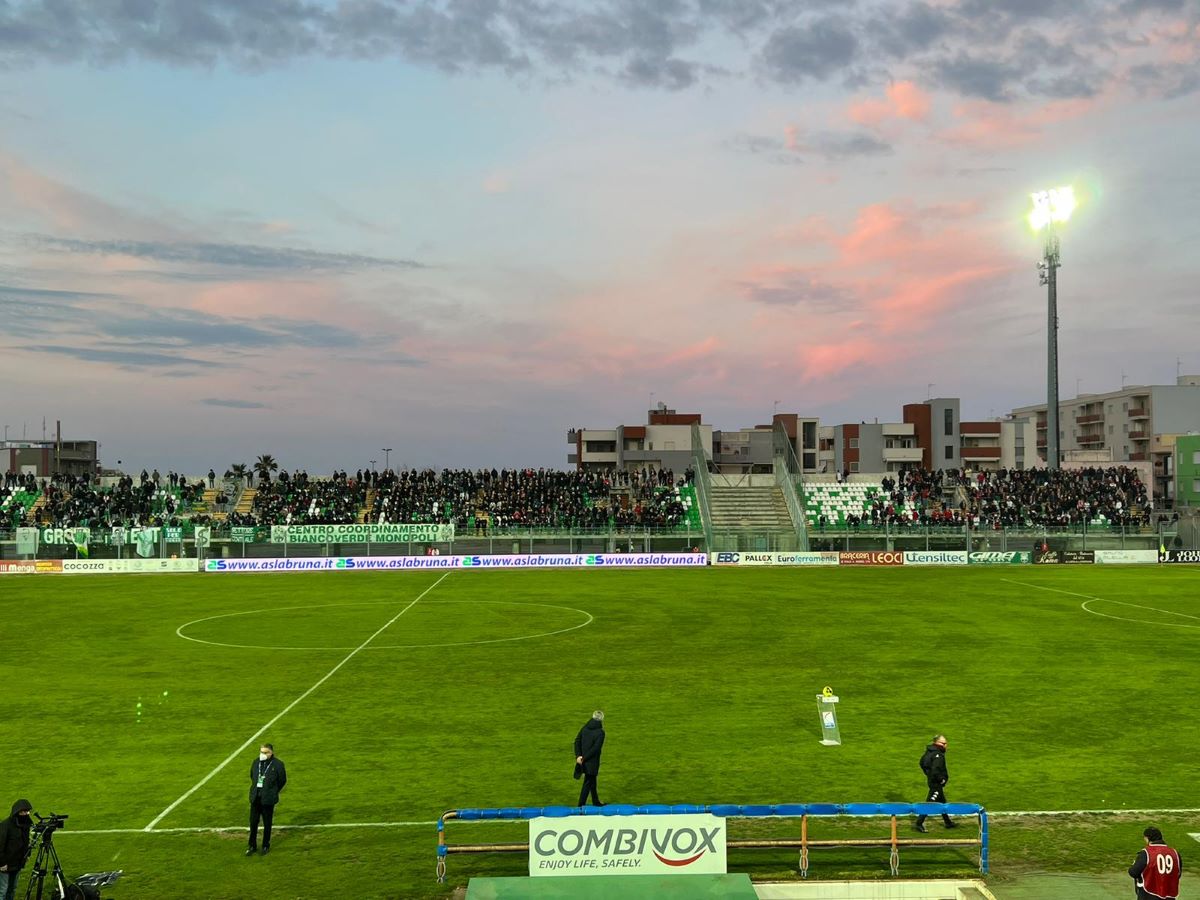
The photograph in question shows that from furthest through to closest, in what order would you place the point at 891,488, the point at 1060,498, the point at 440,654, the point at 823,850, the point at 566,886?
the point at 891,488 < the point at 1060,498 < the point at 440,654 < the point at 823,850 < the point at 566,886

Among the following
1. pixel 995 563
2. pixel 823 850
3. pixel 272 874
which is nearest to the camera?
pixel 272 874

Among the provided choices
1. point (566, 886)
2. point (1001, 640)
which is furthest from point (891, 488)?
point (566, 886)

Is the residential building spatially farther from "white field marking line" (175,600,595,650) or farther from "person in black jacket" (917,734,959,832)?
"person in black jacket" (917,734,959,832)

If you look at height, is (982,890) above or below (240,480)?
below

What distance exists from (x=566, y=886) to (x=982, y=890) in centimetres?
588

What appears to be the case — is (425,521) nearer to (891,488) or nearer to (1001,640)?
(891,488)

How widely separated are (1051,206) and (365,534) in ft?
233

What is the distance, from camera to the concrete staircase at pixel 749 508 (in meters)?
78.1

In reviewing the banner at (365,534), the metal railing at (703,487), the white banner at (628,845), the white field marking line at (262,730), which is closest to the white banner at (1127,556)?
the metal railing at (703,487)

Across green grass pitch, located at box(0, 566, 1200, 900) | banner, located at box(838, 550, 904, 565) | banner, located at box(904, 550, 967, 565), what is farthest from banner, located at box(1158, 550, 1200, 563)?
green grass pitch, located at box(0, 566, 1200, 900)

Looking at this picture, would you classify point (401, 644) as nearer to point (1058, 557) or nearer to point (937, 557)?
point (937, 557)

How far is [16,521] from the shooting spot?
73688 mm

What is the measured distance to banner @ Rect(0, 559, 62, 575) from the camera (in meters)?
66.9

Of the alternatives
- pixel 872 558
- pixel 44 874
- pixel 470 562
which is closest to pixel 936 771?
pixel 44 874
